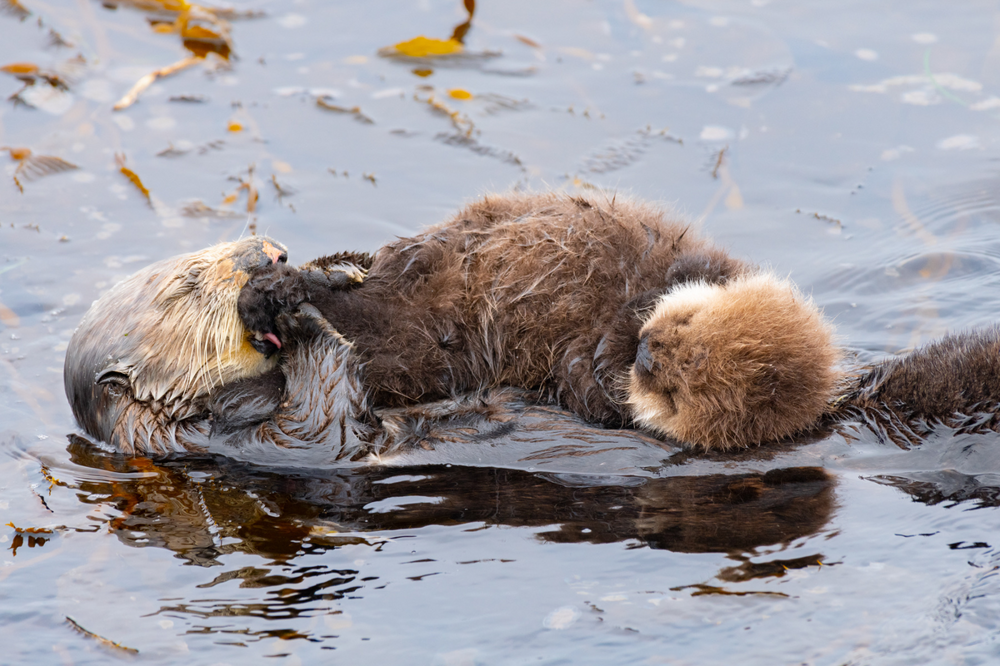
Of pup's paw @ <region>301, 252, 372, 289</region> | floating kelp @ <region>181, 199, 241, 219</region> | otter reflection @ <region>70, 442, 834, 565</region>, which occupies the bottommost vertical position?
otter reflection @ <region>70, 442, 834, 565</region>

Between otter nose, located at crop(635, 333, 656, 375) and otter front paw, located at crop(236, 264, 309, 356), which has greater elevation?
otter front paw, located at crop(236, 264, 309, 356)

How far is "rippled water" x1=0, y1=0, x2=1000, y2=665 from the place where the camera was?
2963 millimetres

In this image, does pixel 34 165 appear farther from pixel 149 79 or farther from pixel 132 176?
pixel 149 79

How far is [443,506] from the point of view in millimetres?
3537

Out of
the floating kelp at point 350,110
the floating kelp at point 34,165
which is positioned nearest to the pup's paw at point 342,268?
the floating kelp at point 350,110

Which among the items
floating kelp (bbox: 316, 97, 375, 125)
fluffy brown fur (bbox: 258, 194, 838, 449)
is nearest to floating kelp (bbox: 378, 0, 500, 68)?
floating kelp (bbox: 316, 97, 375, 125)

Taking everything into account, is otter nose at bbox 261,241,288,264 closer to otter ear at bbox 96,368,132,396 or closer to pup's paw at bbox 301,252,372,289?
pup's paw at bbox 301,252,372,289

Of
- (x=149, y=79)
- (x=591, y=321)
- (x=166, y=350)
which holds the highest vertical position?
(x=149, y=79)

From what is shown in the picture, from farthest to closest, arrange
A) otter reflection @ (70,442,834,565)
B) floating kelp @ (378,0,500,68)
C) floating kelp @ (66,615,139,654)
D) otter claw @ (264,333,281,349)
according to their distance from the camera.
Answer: floating kelp @ (378,0,500,68) < otter claw @ (264,333,281,349) < otter reflection @ (70,442,834,565) < floating kelp @ (66,615,139,654)

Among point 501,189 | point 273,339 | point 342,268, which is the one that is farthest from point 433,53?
point 273,339

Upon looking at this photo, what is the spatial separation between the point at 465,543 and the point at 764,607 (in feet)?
3.54

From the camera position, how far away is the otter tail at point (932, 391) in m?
3.33

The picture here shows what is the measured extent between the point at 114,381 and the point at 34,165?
3.13m

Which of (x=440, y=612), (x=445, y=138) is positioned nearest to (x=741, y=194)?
(x=445, y=138)
